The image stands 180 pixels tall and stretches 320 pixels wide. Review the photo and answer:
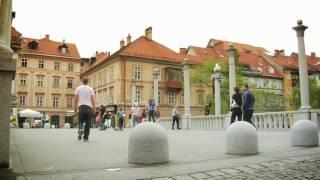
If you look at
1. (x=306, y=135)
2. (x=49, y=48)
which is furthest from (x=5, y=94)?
(x=49, y=48)

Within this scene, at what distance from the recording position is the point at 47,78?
233 ft

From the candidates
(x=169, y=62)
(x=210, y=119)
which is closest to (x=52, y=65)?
(x=169, y=62)

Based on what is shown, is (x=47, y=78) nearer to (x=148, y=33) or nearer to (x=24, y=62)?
(x=24, y=62)

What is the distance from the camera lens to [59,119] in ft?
227

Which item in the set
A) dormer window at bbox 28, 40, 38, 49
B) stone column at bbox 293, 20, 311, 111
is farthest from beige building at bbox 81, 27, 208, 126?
stone column at bbox 293, 20, 311, 111

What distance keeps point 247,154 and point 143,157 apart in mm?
2460

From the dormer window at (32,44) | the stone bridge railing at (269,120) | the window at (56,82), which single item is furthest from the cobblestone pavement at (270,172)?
the dormer window at (32,44)

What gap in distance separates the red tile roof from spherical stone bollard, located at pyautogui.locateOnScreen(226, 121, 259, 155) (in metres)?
67.4

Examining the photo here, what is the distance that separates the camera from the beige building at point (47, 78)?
68438 millimetres

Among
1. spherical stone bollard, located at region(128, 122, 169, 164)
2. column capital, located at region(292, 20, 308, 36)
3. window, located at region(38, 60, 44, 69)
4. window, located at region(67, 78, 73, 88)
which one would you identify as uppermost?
window, located at region(38, 60, 44, 69)

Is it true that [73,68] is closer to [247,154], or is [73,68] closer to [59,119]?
[59,119]

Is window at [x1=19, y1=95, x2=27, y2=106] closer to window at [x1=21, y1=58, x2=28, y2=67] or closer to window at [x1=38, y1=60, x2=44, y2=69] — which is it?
window at [x1=21, y1=58, x2=28, y2=67]

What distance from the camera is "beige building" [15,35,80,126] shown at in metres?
68.4

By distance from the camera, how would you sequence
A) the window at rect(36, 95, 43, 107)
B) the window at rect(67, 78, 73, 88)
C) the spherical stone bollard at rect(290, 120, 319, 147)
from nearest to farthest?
1. the spherical stone bollard at rect(290, 120, 319, 147)
2. the window at rect(36, 95, 43, 107)
3. the window at rect(67, 78, 73, 88)
